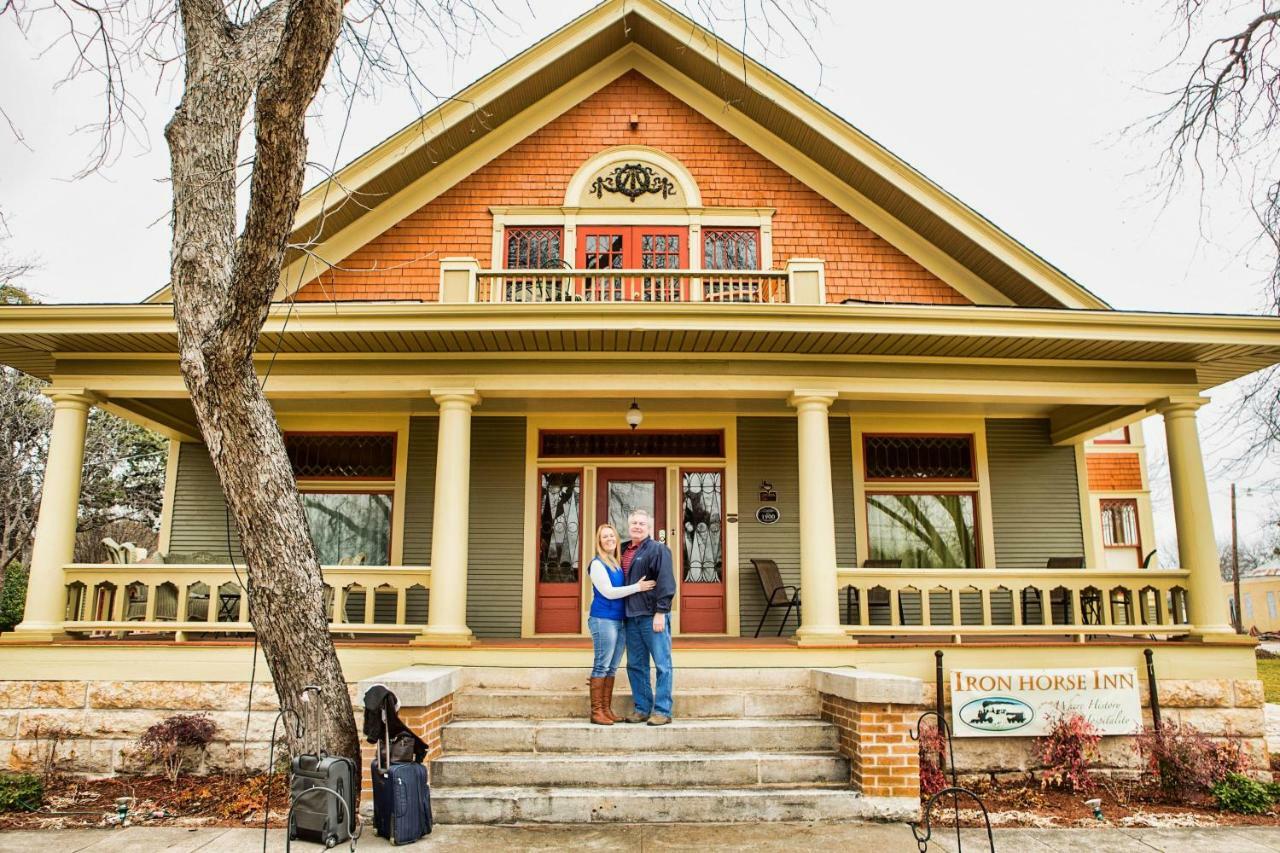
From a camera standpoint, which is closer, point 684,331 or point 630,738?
point 630,738

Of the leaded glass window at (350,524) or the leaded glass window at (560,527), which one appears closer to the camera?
the leaded glass window at (560,527)

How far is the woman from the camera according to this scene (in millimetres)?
6410

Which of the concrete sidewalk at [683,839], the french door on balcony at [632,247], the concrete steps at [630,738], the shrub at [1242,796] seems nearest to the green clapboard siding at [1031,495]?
the shrub at [1242,796]

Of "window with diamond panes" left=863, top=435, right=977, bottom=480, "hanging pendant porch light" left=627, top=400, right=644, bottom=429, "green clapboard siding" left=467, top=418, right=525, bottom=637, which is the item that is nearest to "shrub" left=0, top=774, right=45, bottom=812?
"green clapboard siding" left=467, top=418, right=525, bottom=637

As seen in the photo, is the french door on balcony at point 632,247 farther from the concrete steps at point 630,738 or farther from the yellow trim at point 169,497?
the concrete steps at point 630,738

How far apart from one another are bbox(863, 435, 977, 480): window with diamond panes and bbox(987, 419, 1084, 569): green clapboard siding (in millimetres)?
333

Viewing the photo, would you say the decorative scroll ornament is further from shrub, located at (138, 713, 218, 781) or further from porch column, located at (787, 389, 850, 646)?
shrub, located at (138, 713, 218, 781)

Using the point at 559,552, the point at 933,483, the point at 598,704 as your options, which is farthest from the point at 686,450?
the point at 598,704

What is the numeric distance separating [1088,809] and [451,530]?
5698 mm

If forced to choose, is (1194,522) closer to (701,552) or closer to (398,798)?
(701,552)

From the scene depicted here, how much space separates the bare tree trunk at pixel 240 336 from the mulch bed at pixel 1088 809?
4.48 meters

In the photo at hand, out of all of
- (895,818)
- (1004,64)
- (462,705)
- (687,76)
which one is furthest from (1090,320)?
(462,705)

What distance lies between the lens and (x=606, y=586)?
253 inches

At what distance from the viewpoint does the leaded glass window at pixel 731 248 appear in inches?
410
